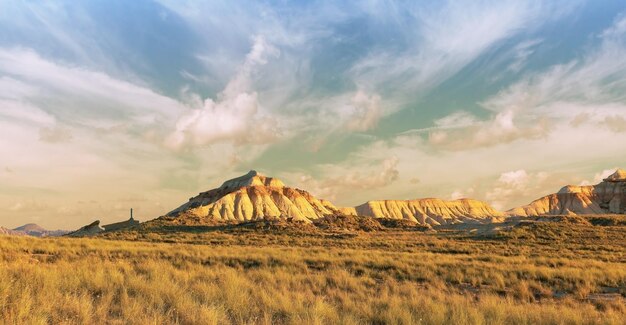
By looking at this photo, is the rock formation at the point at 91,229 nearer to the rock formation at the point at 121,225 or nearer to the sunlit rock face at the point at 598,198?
the rock formation at the point at 121,225

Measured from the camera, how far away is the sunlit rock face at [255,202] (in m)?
109

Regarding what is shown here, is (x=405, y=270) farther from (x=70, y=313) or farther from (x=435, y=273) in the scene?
(x=70, y=313)

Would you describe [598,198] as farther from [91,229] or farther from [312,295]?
[312,295]

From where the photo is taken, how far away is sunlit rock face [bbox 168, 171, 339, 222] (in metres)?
109

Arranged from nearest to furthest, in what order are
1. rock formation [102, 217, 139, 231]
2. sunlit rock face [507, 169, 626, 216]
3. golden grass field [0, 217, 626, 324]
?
golden grass field [0, 217, 626, 324] → rock formation [102, 217, 139, 231] → sunlit rock face [507, 169, 626, 216]

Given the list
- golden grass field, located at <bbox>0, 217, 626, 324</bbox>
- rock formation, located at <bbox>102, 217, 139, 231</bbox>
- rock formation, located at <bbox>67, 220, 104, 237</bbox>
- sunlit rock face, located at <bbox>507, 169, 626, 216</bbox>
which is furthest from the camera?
sunlit rock face, located at <bbox>507, 169, 626, 216</bbox>

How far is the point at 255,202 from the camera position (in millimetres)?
120000

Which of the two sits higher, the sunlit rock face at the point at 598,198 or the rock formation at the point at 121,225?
the sunlit rock face at the point at 598,198

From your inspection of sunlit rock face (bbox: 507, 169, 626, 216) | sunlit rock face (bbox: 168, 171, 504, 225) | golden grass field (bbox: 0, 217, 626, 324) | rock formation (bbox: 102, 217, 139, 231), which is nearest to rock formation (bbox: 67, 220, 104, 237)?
rock formation (bbox: 102, 217, 139, 231)

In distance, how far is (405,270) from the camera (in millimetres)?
18047

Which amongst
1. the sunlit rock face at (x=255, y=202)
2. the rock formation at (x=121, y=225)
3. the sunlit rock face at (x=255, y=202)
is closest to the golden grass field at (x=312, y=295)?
the rock formation at (x=121, y=225)

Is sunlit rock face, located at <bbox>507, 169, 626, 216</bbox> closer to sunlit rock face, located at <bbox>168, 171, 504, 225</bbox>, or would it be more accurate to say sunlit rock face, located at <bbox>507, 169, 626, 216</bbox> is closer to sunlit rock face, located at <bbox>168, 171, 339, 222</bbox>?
sunlit rock face, located at <bbox>168, 171, 504, 225</bbox>

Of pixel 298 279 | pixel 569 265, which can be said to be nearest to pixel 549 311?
pixel 298 279

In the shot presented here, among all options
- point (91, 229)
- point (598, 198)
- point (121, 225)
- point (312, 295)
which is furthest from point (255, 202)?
point (598, 198)
